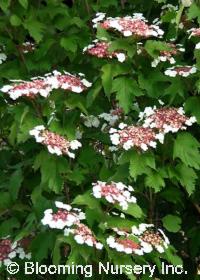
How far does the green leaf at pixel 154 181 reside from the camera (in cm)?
333

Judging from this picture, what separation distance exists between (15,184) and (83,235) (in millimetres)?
743

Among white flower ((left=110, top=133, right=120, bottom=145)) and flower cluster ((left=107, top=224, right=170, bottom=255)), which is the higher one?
white flower ((left=110, top=133, right=120, bottom=145))

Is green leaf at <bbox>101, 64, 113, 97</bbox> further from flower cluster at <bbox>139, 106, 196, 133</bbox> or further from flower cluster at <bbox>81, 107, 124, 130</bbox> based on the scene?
flower cluster at <bbox>81, 107, 124, 130</bbox>

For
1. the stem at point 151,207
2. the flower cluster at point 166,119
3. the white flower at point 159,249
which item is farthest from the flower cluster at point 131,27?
the white flower at point 159,249

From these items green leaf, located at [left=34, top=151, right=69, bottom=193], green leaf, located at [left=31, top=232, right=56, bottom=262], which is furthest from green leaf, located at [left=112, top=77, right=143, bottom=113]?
green leaf, located at [left=31, top=232, right=56, bottom=262]

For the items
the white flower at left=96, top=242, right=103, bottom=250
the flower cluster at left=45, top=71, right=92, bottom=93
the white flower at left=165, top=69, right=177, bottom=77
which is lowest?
the white flower at left=96, top=242, right=103, bottom=250

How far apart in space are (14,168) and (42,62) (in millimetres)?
697

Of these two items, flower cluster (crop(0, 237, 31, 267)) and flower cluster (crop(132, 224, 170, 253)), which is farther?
flower cluster (crop(0, 237, 31, 267))

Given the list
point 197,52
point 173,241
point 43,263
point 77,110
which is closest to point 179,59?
point 197,52

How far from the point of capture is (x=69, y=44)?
3.94 m

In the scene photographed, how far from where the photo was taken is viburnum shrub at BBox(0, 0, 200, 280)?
3.20 m

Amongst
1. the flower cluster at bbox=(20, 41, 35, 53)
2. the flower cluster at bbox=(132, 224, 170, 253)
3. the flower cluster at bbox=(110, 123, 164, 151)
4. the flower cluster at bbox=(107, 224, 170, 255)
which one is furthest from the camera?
the flower cluster at bbox=(20, 41, 35, 53)

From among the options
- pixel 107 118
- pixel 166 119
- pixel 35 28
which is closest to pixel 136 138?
pixel 166 119

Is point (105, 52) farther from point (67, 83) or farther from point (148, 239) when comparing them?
point (148, 239)
